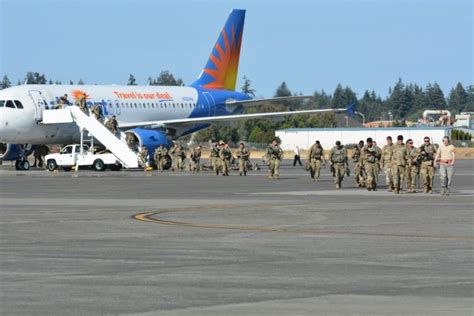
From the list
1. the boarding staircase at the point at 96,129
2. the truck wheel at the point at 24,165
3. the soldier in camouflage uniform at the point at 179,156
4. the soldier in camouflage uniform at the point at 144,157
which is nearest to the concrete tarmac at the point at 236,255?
the boarding staircase at the point at 96,129

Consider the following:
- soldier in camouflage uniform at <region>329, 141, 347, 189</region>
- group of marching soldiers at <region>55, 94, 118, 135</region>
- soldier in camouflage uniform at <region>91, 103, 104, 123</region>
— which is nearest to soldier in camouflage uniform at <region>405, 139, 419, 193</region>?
soldier in camouflage uniform at <region>329, 141, 347, 189</region>

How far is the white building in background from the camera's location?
359ft

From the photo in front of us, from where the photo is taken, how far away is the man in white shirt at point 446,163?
106ft

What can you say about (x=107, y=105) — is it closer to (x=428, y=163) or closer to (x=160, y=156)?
(x=160, y=156)

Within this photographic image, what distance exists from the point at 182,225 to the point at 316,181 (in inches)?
813

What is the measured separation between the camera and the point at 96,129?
172ft

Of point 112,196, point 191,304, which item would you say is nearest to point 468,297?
point 191,304

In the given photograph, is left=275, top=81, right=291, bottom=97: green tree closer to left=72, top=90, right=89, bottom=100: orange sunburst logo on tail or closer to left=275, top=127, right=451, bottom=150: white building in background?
left=275, top=127, right=451, bottom=150: white building in background

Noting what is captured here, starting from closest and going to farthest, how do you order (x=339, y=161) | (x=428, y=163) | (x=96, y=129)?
1. (x=428, y=163)
2. (x=339, y=161)
3. (x=96, y=129)

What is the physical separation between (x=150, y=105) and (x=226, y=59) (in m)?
7.00

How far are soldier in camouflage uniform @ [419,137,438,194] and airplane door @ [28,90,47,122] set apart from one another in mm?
22825

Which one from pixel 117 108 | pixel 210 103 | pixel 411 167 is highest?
pixel 210 103

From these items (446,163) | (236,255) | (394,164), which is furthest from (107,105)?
A: (236,255)

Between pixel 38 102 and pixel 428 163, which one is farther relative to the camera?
pixel 38 102
